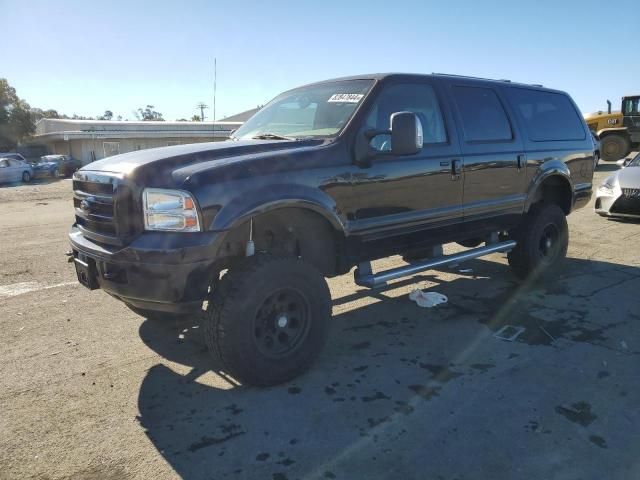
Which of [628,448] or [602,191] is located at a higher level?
[602,191]

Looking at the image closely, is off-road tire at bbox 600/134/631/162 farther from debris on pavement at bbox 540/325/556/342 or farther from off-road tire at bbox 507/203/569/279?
debris on pavement at bbox 540/325/556/342

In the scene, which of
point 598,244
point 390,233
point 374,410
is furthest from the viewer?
point 598,244

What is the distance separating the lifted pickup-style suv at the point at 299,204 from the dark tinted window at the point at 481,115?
16mm

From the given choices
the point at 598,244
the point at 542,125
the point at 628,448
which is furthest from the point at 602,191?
the point at 628,448

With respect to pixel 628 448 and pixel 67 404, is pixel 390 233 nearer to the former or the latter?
pixel 628 448

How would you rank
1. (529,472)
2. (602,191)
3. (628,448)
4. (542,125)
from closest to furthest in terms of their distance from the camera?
(529,472) < (628,448) < (542,125) < (602,191)

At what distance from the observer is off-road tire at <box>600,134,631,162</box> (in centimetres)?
2194

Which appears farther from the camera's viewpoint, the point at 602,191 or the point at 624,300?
the point at 602,191

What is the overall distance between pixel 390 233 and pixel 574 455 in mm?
2049

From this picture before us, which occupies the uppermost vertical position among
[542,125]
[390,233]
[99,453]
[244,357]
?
[542,125]

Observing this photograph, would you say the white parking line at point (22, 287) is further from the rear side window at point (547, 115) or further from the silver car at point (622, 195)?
the silver car at point (622, 195)

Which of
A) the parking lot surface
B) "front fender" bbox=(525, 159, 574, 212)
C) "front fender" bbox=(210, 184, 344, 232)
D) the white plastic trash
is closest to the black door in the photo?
"front fender" bbox=(210, 184, 344, 232)

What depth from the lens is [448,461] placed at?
2.61 meters

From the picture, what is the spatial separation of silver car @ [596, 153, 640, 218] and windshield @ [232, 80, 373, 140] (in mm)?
6629
